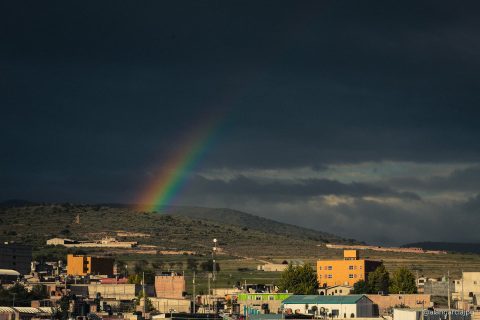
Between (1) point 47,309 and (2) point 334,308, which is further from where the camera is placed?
(2) point 334,308

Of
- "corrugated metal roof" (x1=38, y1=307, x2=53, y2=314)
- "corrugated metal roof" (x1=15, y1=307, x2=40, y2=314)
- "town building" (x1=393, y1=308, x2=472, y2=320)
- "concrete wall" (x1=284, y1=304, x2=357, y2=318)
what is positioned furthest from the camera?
"concrete wall" (x1=284, y1=304, x2=357, y2=318)

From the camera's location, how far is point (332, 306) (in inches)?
7569

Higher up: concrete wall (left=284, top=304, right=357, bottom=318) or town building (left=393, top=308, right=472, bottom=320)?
concrete wall (left=284, top=304, right=357, bottom=318)

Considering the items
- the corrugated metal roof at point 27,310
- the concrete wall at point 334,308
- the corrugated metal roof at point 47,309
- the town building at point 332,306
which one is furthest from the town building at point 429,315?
the corrugated metal roof at point 27,310

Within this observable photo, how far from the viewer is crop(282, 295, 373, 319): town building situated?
188 metres

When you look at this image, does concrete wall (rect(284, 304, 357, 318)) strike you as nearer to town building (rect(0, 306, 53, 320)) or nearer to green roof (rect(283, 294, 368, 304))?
green roof (rect(283, 294, 368, 304))

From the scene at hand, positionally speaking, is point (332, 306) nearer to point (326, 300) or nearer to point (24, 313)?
point (326, 300)

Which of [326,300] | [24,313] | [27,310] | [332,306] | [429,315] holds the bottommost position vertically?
[429,315]

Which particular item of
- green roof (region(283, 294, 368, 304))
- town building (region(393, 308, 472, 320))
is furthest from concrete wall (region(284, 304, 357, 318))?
town building (region(393, 308, 472, 320))

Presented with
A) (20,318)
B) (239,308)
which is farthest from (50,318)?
(239,308)

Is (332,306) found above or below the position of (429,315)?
above

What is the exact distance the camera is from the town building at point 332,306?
188125mm

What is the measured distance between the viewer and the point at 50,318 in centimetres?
17325

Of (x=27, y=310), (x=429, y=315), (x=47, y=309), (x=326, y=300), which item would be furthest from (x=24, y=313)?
(x=429, y=315)
